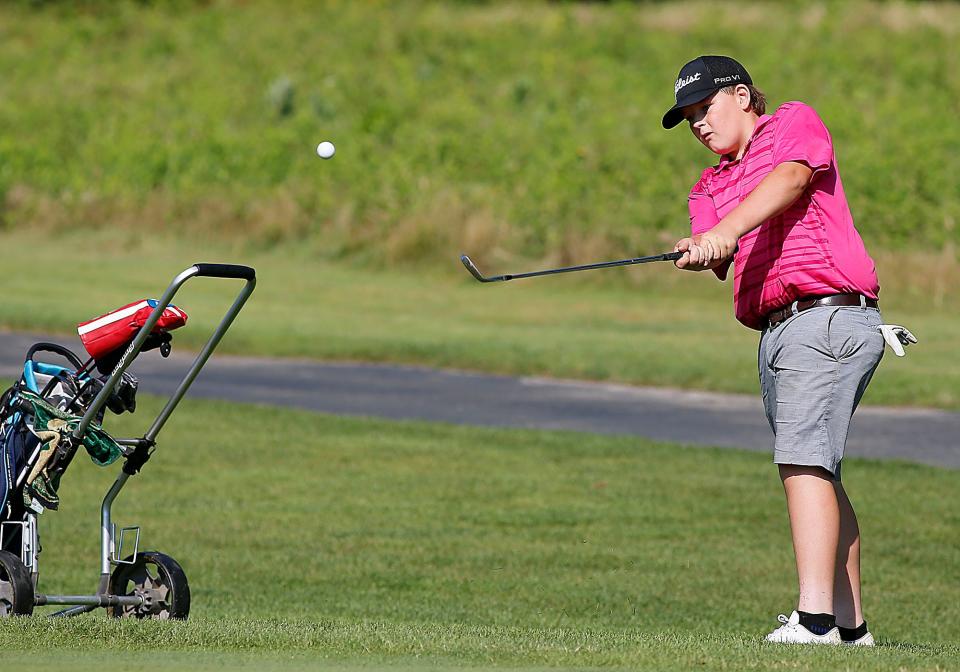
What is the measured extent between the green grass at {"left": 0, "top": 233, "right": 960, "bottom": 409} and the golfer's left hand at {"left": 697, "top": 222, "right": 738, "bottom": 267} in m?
9.56

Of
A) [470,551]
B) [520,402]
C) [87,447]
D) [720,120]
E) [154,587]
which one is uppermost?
[720,120]

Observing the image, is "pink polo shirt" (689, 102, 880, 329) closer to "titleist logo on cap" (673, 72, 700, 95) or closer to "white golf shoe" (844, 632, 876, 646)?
"titleist logo on cap" (673, 72, 700, 95)

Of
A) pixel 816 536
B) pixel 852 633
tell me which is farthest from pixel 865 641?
pixel 816 536

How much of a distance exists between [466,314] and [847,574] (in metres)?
15.3

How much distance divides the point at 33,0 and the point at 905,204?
29188 mm

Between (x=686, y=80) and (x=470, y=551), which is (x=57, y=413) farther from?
(x=470, y=551)

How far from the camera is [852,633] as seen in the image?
18.5ft

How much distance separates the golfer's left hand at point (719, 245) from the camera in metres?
5.19

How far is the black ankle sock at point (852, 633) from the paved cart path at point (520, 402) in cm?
637

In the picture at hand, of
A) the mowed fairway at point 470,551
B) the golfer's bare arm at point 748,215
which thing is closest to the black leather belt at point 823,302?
the golfer's bare arm at point 748,215

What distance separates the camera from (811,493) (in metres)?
5.43

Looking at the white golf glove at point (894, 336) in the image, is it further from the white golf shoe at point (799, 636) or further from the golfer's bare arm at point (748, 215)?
the white golf shoe at point (799, 636)

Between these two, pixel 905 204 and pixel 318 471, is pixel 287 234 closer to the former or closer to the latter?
pixel 905 204

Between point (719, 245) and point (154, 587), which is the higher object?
point (719, 245)
